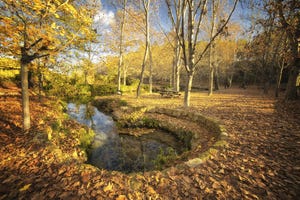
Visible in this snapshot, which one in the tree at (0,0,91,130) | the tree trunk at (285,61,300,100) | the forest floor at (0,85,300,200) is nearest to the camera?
the forest floor at (0,85,300,200)

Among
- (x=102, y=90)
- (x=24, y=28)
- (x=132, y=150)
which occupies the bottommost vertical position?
(x=132, y=150)

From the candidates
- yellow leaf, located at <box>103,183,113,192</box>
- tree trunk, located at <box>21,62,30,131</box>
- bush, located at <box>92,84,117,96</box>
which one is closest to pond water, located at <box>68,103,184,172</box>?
yellow leaf, located at <box>103,183,113,192</box>

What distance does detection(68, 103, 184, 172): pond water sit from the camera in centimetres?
428

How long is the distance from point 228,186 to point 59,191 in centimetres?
280

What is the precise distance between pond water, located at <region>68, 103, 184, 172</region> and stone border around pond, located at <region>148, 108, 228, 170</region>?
119cm

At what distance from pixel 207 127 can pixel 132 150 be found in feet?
10.1

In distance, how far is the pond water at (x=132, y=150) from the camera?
428 centimetres

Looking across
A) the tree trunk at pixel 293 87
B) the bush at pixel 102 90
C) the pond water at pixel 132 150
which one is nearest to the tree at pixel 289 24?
the tree trunk at pixel 293 87

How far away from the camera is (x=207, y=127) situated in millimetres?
5582

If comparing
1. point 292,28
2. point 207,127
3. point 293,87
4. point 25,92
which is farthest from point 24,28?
point 293,87

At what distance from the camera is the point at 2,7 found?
11.3ft

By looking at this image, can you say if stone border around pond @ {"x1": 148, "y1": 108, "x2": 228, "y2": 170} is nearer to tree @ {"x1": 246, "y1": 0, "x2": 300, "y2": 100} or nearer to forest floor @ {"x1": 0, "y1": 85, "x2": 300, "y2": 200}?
forest floor @ {"x1": 0, "y1": 85, "x2": 300, "y2": 200}

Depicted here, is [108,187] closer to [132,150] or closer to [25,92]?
[132,150]

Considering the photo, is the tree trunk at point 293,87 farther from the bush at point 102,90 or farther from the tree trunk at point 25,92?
the bush at point 102,90
